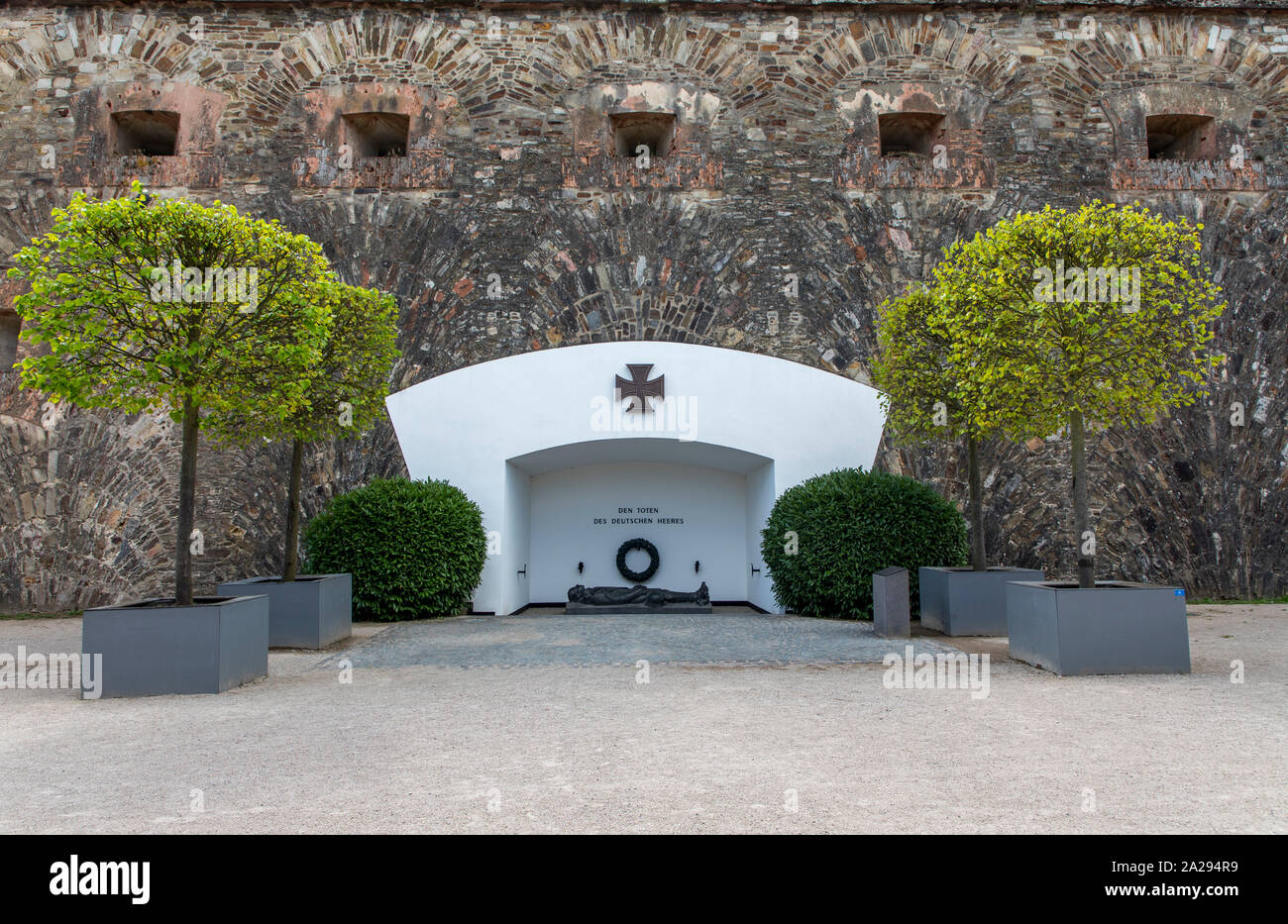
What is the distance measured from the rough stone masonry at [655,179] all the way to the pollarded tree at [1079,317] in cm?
506

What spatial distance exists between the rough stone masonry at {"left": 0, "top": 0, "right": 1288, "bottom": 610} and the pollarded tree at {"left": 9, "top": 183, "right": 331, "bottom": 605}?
550cm

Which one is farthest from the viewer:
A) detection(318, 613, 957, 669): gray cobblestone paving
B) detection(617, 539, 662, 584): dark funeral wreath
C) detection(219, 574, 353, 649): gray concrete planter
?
detection(617, 539, 662, 584): dark funeral wreath

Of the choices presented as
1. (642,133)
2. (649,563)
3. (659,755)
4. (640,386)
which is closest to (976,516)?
(640,386)

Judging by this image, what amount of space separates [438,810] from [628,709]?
2254mm

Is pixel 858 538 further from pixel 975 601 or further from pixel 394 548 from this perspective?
pixel 394 548

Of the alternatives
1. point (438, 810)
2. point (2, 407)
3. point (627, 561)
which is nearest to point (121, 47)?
point (2, 407)

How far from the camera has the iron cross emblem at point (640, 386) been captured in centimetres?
1246

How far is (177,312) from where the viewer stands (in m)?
6.60

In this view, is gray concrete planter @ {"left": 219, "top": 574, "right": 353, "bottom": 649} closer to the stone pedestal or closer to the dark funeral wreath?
the stone pedestal

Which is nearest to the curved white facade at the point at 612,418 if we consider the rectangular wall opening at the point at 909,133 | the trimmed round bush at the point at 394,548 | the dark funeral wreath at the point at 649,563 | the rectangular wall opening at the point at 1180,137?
the trimmed round bush at the point at 394,548

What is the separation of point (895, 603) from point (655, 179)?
7.61m

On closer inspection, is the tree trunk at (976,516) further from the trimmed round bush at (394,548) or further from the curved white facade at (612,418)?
the trimmed round bush at (394,548)

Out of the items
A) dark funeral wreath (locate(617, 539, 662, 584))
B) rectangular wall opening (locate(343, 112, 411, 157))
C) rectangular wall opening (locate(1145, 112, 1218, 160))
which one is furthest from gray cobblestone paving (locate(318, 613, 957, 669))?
rectangular wall opening (locate(1145, 112, 1218, 160))

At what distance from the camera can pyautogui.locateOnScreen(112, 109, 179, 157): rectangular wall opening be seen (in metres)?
13.7
